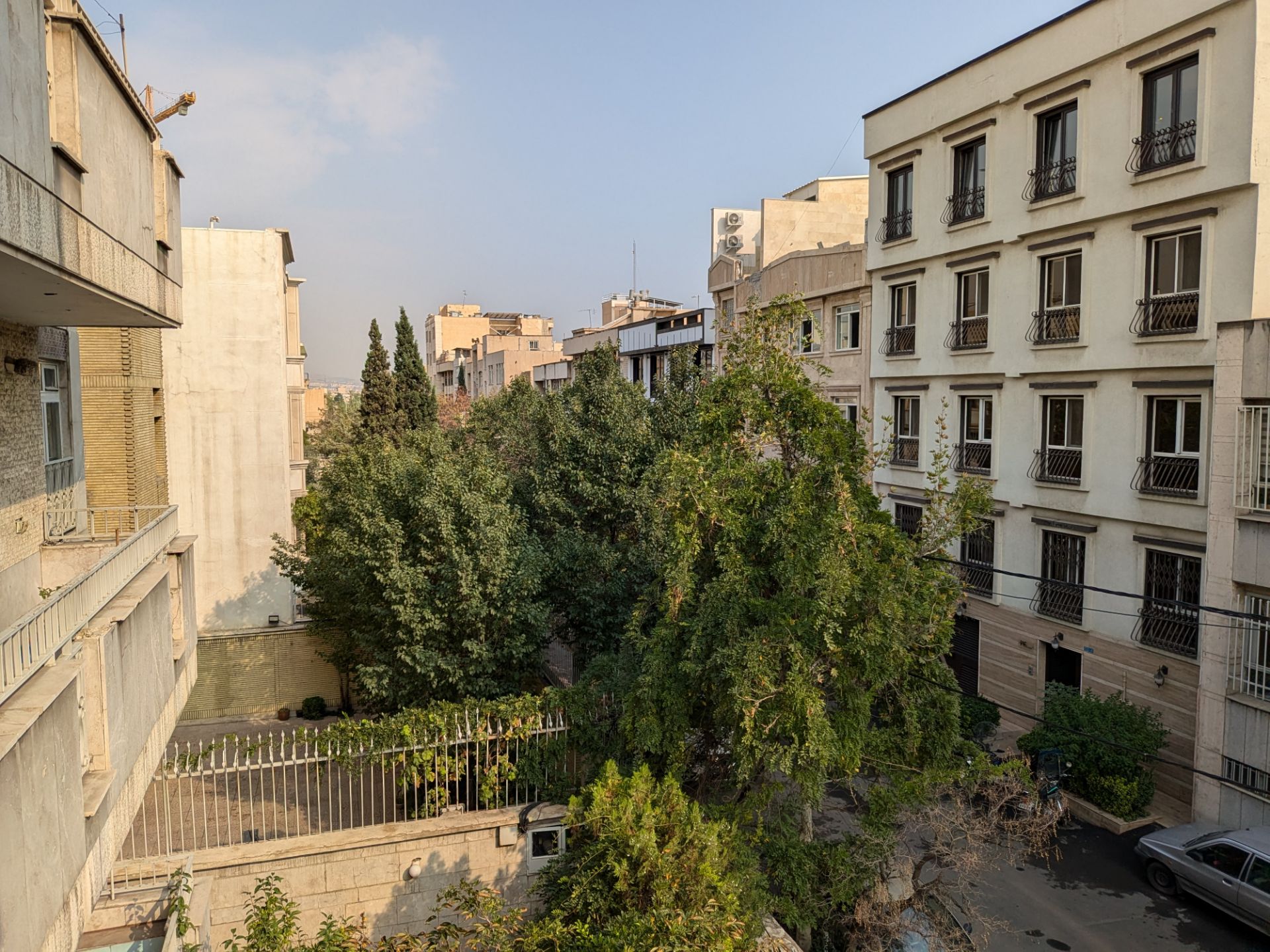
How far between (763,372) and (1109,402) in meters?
9.34

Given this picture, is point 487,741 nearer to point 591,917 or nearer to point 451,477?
point 591,917

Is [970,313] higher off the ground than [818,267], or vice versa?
[818,267]

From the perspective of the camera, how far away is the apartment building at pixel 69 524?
4.81 m

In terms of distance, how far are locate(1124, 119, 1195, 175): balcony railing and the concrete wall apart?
19.1 metres

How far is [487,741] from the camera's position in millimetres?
10758

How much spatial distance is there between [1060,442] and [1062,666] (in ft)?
15.2

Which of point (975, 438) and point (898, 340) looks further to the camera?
point (898, 340)

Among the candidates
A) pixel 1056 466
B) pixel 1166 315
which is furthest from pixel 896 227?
pixel 1166 315

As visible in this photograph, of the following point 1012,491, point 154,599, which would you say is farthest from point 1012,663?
point 154,599

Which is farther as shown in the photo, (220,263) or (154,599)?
(220,263)

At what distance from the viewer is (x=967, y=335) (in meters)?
19.5

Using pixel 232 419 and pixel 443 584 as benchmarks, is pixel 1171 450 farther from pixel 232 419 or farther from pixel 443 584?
pixel 232 419

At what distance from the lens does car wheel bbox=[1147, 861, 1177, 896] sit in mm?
12398

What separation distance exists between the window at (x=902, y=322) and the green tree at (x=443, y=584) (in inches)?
443
